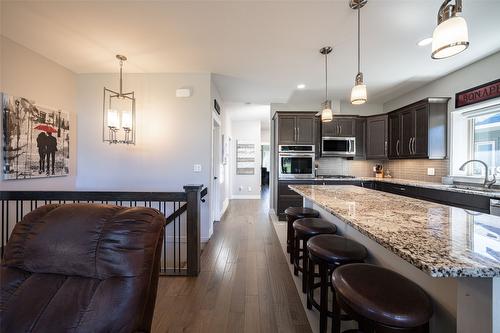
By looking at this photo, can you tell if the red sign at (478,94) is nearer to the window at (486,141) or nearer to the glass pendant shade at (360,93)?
the window at (486,141)

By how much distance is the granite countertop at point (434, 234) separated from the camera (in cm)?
68

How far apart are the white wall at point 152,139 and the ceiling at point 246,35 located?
9.5 inches

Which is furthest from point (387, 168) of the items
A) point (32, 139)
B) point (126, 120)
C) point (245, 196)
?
point (32, 139)

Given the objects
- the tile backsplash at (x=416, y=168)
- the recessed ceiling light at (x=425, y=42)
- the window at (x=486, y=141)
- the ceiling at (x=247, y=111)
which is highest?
the ceiling at (x=247, y=111)

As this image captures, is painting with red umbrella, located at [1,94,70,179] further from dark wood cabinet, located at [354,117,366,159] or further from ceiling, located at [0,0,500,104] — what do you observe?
dark wood cabinet, located at [354,117,366,159]

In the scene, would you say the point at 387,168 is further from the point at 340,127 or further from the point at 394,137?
the point at 340,127

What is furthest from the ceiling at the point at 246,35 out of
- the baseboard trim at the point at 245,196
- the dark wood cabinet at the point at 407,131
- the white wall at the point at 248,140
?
the baseboard trim at the point at 245,196

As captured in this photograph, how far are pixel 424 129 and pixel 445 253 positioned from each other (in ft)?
12.2

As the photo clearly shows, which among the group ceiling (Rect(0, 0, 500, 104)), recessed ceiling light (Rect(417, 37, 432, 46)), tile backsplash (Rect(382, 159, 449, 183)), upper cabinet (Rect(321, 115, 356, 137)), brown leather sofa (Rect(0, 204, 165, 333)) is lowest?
brown leather sofa (Rect(0, 204, 165, 333))

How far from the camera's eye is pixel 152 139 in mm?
3529

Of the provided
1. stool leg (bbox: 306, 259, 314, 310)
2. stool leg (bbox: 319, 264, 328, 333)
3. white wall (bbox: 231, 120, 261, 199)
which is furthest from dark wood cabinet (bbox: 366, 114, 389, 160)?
stool leg (bbox: 319, 264, 328, 333)

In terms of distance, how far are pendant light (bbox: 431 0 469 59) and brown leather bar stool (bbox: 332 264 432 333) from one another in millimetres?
1235

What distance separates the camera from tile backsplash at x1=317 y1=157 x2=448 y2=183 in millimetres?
3953

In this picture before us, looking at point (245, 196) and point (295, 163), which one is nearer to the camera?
point (295, 163)
